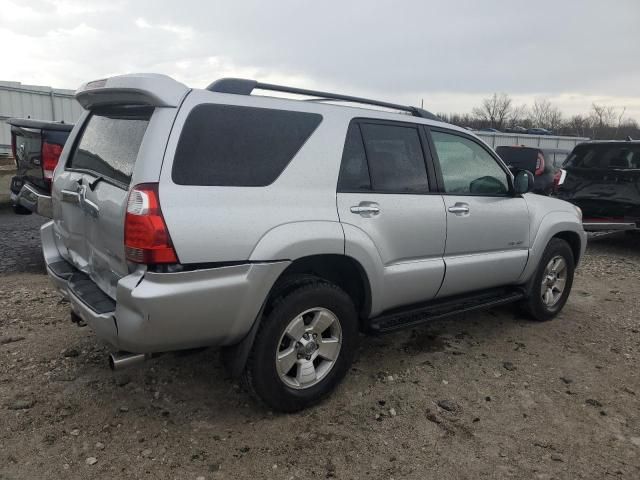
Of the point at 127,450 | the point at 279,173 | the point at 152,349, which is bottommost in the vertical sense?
the point at 127,450

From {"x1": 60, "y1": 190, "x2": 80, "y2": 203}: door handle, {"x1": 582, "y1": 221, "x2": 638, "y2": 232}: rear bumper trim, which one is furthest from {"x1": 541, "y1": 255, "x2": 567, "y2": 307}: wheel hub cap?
{"x1": 60, "y1": 190, "x2": 80, "y2": 203}: door handle

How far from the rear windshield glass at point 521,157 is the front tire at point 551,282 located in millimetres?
6767

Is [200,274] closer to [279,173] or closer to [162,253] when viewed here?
[162,253]

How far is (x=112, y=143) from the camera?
317 centimetres

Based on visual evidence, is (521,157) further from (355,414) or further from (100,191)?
(100,191)

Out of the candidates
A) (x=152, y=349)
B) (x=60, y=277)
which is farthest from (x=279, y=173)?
(x=60, y=277)

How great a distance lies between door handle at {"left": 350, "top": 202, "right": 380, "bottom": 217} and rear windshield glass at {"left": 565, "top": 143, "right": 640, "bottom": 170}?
648 cm

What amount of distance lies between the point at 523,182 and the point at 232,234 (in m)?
2.76

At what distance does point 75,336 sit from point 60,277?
3.22 ft

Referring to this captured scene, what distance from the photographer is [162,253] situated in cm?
255

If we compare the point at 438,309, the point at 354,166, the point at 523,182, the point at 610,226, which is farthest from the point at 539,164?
the point at 354,166

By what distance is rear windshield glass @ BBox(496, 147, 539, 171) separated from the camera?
11.4 metres

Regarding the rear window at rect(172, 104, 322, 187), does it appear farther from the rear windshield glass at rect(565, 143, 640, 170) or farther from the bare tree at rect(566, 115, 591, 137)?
the bare tree at rect(566, 115, 591, 137)

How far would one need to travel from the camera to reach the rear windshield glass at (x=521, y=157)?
1138 centimetres
